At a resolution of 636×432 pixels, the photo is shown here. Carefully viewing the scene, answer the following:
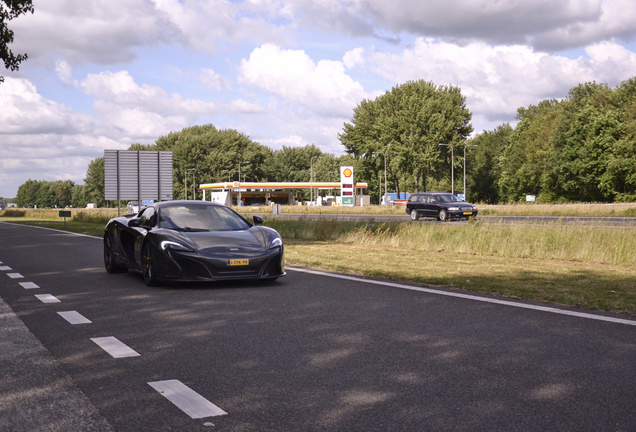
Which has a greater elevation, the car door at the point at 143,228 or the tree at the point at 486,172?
the tree at the point at 486,172

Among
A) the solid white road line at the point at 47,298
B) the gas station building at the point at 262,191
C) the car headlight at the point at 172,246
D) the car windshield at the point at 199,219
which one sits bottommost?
the solid white road line at the point at 47,298

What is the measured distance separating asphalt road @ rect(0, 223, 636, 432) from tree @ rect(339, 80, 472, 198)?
2825 inches

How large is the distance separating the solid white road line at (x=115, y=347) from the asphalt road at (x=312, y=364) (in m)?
0.02

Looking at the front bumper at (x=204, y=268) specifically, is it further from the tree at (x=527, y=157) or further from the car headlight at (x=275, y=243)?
the tree at (x=527, y=157)

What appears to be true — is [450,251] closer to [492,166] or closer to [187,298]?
[187,298]

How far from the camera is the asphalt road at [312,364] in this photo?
4.05 meters

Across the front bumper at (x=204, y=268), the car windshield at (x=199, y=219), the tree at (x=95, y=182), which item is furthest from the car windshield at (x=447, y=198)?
the tree at (x=95, y=182)

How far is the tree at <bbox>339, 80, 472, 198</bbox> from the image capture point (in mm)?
79625

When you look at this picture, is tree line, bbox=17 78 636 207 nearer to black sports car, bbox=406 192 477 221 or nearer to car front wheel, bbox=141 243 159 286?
black sports car, bbox=406 192 477 221

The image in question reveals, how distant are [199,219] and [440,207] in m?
29.3

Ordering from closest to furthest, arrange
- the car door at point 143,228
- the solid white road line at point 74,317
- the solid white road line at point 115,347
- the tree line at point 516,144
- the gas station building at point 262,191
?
the solid white road line at point 115,347, the solid white road line at point 74,317, the car door at point 143,228, the tree line at point 516,144, the gas station building at point 262,191

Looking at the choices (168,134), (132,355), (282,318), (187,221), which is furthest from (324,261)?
(168,134)

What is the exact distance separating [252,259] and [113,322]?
306 cm

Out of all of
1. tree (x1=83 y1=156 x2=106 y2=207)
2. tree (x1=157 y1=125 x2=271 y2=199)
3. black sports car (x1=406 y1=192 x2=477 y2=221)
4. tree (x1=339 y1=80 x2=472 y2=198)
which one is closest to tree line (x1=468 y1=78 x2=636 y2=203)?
tree (x1=339 y1=80 x2=472 y2=198)
